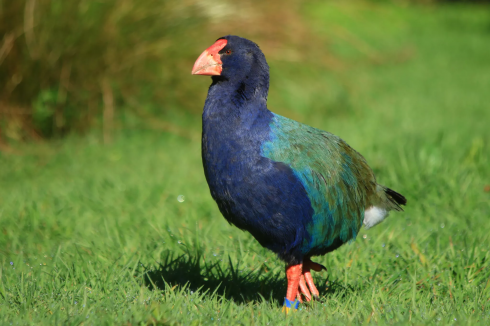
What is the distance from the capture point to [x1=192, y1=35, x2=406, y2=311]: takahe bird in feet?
7.02

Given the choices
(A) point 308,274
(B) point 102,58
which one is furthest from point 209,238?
(B) point 102,58

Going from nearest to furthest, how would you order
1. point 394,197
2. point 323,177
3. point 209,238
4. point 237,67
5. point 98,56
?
point 323,177 < point 237,67 < point 394,197 < point 209,238 < point 98,56

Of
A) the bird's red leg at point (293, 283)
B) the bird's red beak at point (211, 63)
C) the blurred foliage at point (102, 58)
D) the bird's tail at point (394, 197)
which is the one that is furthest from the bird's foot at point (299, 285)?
the blurred foliage at point (102, 58)

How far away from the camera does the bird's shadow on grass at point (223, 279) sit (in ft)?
8.23

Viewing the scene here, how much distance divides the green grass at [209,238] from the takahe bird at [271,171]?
0.30 meters

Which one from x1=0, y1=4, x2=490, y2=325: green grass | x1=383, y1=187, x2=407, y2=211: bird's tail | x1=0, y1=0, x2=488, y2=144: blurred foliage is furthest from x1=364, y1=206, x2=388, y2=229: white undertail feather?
x1=0, y1=0, x2=488, y2=144: blurred foliage

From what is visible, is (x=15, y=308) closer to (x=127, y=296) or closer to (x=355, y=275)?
(x=127, y=296)

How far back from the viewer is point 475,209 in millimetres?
3355

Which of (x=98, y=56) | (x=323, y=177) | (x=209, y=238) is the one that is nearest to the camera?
(x=323, y=177)

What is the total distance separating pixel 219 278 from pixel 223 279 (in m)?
0.03

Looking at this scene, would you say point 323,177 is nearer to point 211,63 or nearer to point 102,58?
point 211,63

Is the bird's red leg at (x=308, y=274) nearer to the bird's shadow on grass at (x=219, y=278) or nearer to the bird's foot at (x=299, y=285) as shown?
the bird's foot at (x=299, y=285)

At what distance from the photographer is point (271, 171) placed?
6.97 ft

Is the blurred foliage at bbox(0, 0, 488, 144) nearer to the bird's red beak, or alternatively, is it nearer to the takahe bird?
the bird's red beak
